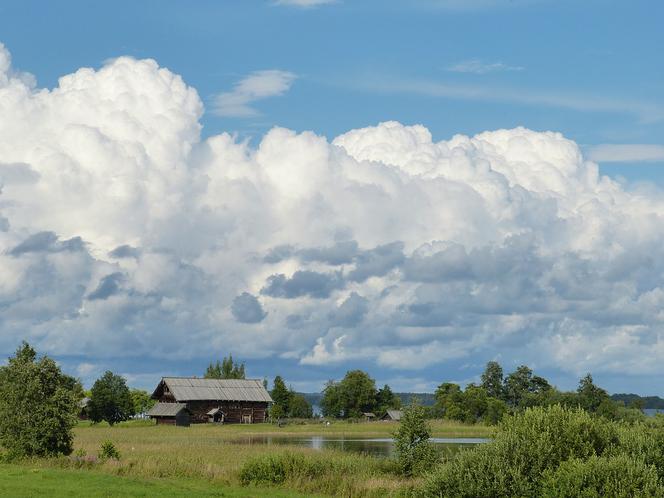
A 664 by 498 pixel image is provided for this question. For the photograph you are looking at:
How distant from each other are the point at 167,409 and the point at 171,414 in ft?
7.47

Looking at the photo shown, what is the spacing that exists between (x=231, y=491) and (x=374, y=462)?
10.7m

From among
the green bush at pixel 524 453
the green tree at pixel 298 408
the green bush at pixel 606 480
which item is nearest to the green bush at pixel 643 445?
the green bush at pixel 524 453

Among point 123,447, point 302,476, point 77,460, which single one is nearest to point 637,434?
point 302,476

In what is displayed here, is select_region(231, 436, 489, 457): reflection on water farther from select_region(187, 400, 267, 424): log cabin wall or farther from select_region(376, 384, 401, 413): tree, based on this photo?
select_region(376, 384, 401, 413): tree

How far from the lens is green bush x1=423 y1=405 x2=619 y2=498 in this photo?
32594 mm

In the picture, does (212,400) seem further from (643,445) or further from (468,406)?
(643,445)

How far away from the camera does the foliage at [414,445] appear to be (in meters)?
45.9

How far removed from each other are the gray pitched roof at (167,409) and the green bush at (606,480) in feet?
321

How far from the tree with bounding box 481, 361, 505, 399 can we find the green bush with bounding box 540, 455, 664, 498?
14181 centimetres

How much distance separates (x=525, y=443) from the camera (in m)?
33.3

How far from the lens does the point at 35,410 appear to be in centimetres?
5019

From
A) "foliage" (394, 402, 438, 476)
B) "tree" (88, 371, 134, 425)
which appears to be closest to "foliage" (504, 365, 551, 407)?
"tree" (88, 371, 134, 425)

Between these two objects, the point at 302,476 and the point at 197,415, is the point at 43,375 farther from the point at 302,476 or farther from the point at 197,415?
the point at 197,415

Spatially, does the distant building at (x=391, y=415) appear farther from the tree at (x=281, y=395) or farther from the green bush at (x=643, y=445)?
the green bush at (x=643, y=445)
